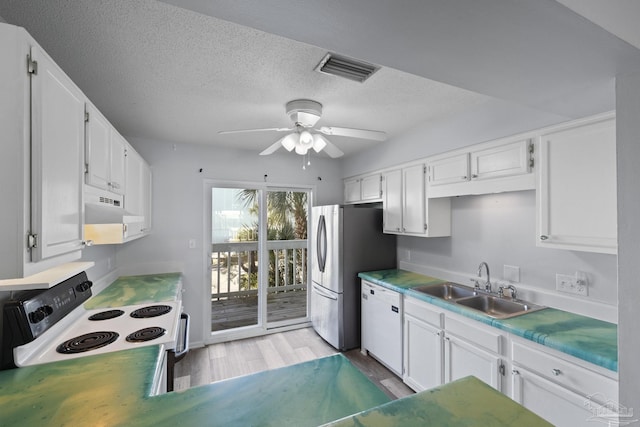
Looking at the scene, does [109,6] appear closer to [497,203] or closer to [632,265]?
[632,265]

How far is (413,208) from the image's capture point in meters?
2.95

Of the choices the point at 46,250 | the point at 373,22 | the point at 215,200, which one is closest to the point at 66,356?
the point at 46,250

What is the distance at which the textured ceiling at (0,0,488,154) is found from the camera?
50.1 inches

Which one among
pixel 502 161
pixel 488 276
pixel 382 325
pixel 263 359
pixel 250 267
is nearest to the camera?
pixel 502 161

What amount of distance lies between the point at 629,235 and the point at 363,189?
2.82m

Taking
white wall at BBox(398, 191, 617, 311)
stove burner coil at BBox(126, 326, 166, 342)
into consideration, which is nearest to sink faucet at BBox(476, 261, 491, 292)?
white wall at BBox(398, 191, 617, 311)

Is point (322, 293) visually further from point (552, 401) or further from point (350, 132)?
point (552, 401)

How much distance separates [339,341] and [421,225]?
164cm

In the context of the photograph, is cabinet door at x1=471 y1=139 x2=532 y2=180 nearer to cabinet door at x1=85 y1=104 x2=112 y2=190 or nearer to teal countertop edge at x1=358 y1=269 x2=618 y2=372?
teal countertop edge at x1=358 y1=269 x2=618 y2=372

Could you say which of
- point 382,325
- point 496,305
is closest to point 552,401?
point 496,305

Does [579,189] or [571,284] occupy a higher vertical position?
[579,189]

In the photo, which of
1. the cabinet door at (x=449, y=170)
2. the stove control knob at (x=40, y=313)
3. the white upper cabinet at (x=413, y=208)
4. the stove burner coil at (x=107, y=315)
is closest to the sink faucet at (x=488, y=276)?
the white upper cabinet at (x=413, y=208)

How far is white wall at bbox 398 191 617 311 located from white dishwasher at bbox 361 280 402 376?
0.66 metres

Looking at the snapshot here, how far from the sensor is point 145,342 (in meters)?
1.54
